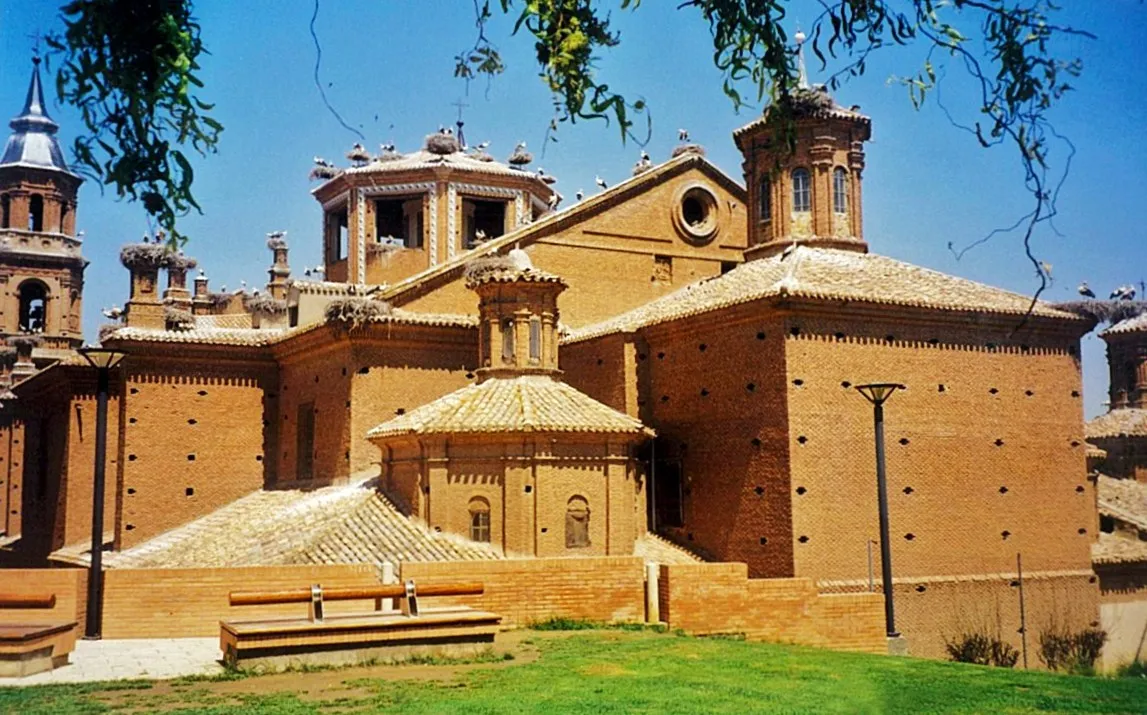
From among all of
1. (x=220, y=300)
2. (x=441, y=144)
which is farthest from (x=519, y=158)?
(x=220, y=300)

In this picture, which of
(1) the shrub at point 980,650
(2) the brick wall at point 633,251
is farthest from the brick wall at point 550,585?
(2) the brick wall at point 633,251

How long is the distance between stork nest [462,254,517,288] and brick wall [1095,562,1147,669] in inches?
610

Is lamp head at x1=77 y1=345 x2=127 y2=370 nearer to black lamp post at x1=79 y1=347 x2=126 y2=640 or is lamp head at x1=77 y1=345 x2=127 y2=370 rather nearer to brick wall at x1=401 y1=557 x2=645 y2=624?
black lamp post at x1=79 y1=347 x2=126 y2=640

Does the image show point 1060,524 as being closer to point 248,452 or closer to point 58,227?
point 248,452

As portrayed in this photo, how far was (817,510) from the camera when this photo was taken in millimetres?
21297

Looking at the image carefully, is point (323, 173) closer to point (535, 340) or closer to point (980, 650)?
point (535, 340)

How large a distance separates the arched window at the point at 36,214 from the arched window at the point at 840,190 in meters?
29.7

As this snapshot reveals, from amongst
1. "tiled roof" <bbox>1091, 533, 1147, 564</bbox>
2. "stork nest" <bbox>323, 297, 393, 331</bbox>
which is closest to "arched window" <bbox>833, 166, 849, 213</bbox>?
"tiled roof" <bbox>1091, 533, 1147, 564</bbox>

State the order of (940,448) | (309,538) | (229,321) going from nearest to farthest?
(309,538) < (940,448) < (229,321)

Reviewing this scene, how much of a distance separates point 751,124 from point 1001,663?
1362 cm

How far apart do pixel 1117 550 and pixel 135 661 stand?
24.9m

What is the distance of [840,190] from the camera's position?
27.0 m

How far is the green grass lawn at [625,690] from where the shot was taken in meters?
10.1

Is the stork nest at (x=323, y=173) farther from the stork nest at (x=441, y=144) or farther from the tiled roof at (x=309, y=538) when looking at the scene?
the tiled roof at (x=309, y=538)
